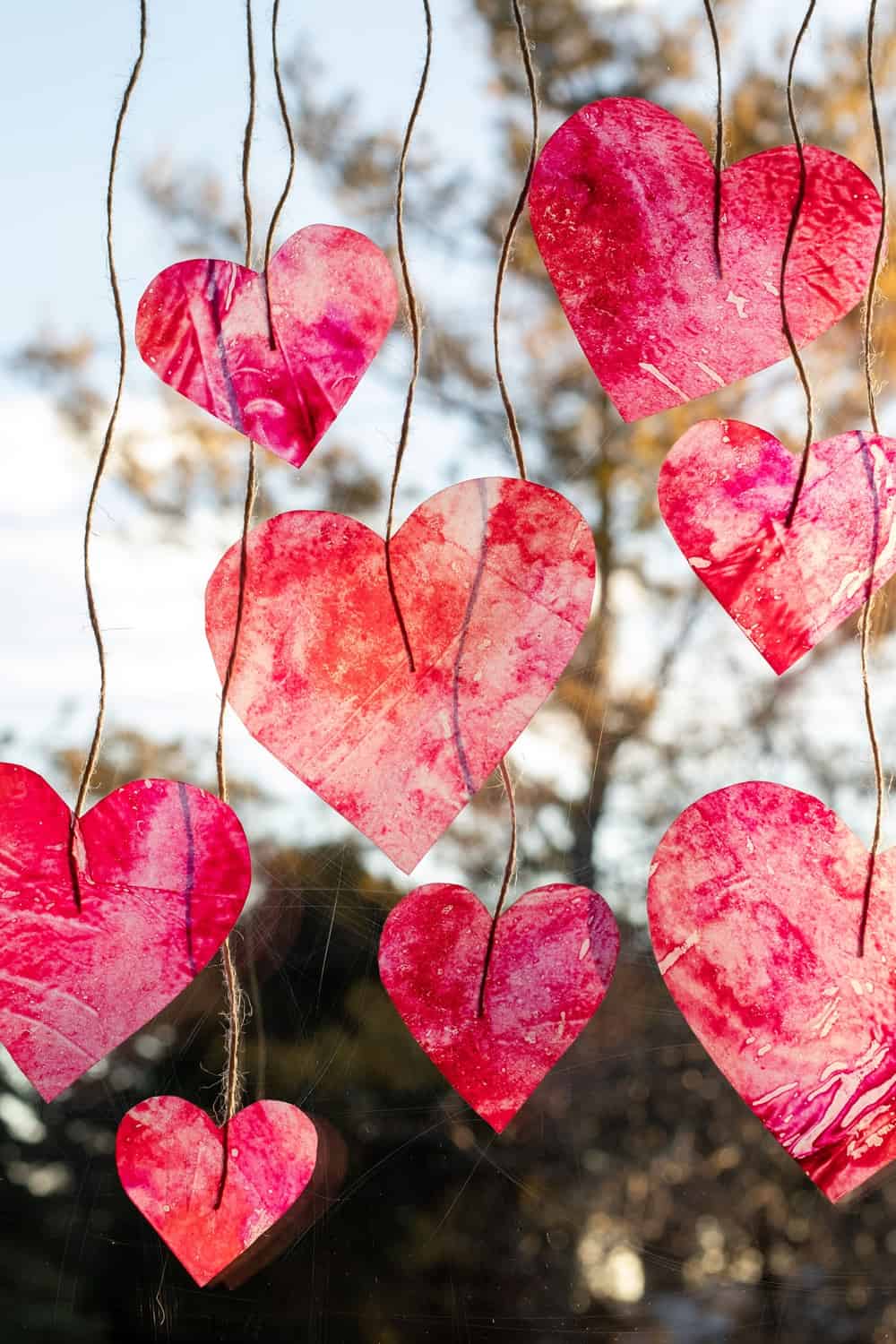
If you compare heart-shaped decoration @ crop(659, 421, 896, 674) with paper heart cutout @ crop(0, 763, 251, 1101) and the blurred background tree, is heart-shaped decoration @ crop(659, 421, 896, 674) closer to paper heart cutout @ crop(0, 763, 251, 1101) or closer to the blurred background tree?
the blurred background tree

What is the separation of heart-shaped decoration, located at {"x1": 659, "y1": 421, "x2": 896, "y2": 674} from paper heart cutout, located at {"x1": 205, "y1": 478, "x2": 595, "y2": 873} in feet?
0.20

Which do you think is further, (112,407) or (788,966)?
(112,407)

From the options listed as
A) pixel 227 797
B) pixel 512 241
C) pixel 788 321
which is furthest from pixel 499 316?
pixel 227 797

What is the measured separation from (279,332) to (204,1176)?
425 millimetres

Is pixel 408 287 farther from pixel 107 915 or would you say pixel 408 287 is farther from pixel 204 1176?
pixel 204 1176

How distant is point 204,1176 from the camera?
0.65m

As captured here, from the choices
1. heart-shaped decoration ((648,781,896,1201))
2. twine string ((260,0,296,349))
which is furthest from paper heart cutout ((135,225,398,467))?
heart-shaped decoration ((648,781,896,1201))

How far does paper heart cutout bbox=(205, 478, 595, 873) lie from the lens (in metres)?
0.62

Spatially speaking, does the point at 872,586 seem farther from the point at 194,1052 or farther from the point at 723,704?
the point at 194,1052

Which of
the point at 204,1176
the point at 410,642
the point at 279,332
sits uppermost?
the point at 279,332

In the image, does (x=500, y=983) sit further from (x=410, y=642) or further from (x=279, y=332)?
(x=279, y=332)

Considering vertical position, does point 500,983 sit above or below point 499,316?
below

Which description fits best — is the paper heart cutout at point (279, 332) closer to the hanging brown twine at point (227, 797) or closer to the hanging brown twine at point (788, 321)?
the hanging brown twine at point (227, 797)

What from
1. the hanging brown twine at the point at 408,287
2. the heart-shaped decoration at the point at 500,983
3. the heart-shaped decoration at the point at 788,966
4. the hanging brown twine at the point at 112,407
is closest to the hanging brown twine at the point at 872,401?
the heart-shaped decoration at the point at 788,966
